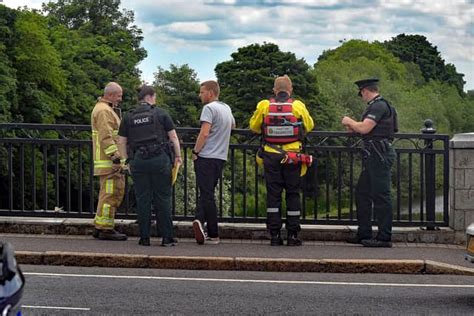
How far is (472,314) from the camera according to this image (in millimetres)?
8555

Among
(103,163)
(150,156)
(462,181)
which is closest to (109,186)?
(103,163)

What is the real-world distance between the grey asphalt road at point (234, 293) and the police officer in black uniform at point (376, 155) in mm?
1544

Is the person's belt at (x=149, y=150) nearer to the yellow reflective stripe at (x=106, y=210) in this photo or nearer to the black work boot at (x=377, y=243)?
the yellow reflective stripe at (x=106, y=210)

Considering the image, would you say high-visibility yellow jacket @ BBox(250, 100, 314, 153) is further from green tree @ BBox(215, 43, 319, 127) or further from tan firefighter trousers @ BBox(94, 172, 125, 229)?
green tree @ BBox(215, 43, 319, 127)

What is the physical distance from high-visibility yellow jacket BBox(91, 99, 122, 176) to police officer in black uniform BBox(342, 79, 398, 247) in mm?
2858

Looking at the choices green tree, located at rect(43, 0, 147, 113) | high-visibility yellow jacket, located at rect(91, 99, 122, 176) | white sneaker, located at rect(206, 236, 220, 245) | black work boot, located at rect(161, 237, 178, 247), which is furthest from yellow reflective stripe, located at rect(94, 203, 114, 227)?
green tree, located at rect(43, 0, 147, 113)

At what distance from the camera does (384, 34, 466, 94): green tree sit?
14650 cm

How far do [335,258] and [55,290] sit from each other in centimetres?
348

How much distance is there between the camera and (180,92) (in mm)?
91125

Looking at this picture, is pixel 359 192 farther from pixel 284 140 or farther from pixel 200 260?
pixel 200 260

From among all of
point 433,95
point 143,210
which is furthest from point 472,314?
point 433,95

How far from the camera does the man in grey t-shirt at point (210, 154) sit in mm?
12453

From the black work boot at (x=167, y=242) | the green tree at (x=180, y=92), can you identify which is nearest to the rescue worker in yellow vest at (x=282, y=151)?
the black work boot at (x=167, y=242)

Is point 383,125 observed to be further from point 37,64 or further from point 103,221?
point 37,64
